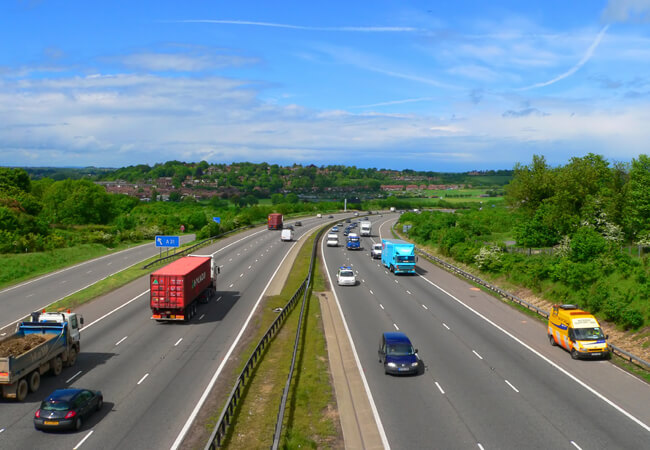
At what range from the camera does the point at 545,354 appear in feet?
98.1

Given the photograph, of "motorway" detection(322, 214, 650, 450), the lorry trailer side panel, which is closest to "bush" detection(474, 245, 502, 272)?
"motorway" detection(322, 214, 650, 450)

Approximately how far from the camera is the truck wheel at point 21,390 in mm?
21969

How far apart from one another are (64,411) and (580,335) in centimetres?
2623

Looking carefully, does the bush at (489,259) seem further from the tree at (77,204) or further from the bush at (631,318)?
the tree at (77,204)

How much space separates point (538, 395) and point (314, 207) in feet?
561

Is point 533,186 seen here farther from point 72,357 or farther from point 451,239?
point 72,357

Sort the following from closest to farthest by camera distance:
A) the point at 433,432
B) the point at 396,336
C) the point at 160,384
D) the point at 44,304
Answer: the point at 433,432, the point at 160,384, the point at 396,336, the point at 44,304

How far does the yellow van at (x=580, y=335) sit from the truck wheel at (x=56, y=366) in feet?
90.5

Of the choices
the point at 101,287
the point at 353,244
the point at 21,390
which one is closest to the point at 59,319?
the point at 21,390

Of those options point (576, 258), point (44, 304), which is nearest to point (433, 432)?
point (576, 258)

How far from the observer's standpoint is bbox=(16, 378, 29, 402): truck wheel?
865 inches

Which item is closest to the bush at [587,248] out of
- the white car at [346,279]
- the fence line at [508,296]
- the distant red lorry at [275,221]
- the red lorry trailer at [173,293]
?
the fence line at [508,296]

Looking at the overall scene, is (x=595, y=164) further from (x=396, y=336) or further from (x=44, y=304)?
(x=44, y=304)

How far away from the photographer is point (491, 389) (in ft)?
78.3
